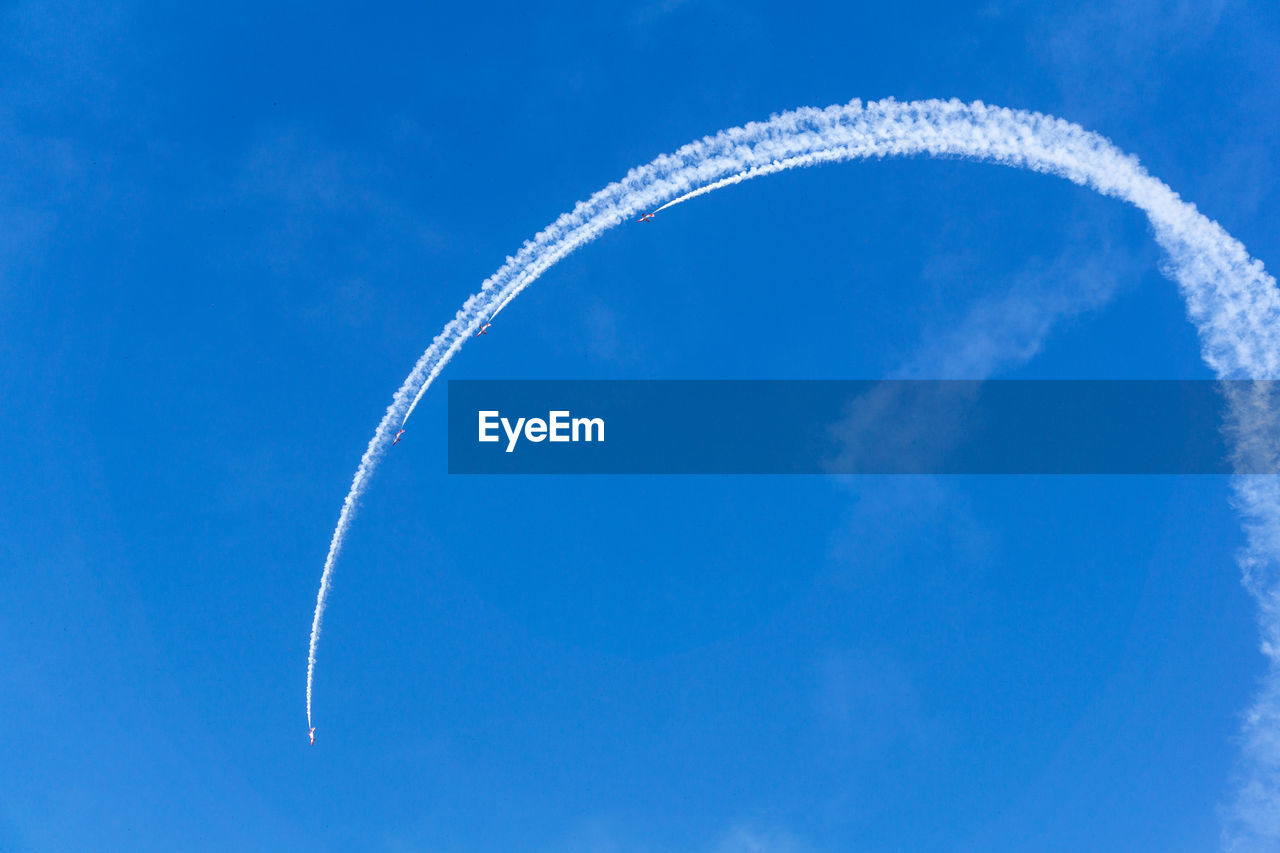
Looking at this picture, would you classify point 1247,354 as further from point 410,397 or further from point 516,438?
point 410,397

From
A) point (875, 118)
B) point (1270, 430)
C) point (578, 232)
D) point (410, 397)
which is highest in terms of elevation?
point (875, 118)

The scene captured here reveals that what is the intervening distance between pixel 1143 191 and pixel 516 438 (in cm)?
3778

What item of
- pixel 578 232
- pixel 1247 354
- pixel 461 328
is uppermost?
pixel 578 232

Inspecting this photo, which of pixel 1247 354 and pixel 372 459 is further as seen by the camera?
pixel 372 459

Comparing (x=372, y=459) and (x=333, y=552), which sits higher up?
(x=372, y=459)

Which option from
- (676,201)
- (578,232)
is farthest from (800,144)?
(578,232)

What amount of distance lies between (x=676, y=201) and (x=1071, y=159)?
22.3 metres

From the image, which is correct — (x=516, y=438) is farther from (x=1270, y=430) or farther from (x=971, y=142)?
(x=1270, y=430)

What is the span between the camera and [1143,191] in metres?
39.5

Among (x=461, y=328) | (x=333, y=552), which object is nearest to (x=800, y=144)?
(x=461, y=328)

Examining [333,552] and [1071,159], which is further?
[333,552]

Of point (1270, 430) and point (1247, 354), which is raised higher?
point (1247, 354)

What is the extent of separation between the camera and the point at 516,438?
41.0 metres

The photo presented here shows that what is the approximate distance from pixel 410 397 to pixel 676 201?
19.0 metres
